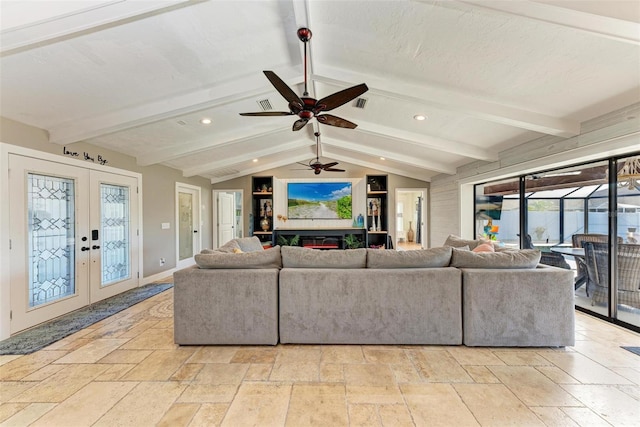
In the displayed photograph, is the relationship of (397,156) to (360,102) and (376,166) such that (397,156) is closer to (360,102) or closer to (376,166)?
(376,166)

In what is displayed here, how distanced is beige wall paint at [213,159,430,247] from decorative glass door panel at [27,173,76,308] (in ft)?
14.7

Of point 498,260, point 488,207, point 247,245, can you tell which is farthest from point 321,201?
point 498,260

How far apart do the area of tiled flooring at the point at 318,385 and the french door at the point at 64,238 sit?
0.96m

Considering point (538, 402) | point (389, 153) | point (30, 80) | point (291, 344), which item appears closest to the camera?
point (538, 402)

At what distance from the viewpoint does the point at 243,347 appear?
269cm

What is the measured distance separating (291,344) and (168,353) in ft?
3.68

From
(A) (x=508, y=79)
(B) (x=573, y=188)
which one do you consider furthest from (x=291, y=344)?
(B) (x=573, y=188)

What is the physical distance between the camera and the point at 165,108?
3441 mm

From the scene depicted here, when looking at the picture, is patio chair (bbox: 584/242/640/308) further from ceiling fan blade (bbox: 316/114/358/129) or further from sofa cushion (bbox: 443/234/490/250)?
ceiling fan blade (bbox: 316/114/358/129)

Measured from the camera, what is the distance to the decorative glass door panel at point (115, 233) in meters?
4.33

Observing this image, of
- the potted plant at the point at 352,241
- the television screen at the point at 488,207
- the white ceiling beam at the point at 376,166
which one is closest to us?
the television screen at the point at 488,207

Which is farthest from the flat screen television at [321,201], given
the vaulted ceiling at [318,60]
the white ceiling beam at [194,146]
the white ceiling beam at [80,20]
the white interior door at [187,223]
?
the white ceiling beam at [80,20]

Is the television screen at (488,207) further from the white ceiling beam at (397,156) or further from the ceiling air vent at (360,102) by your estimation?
the ceiling air vent at (360,102)

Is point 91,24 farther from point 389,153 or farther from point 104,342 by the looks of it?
point 389,153
